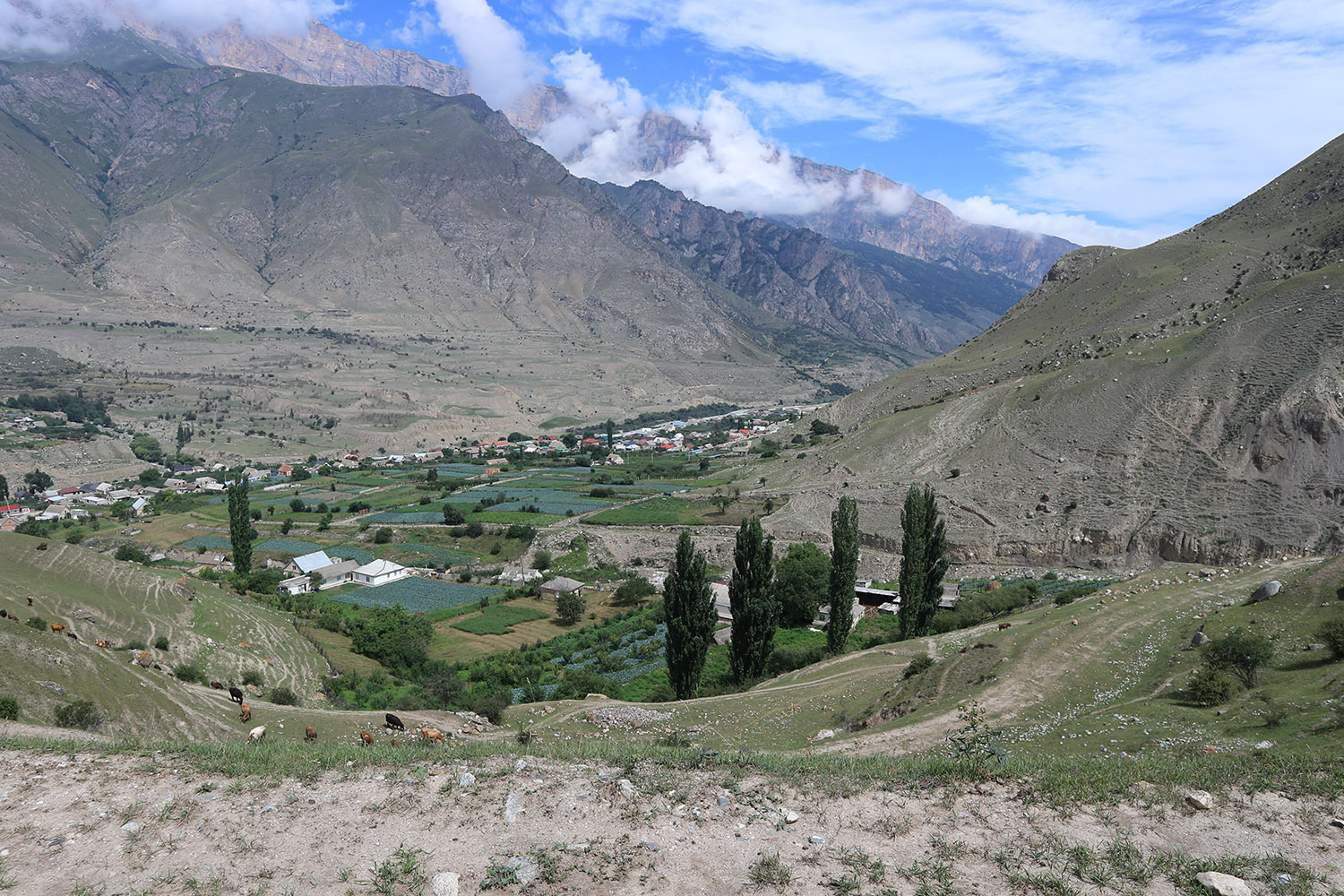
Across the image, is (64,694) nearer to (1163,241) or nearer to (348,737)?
(348,737)

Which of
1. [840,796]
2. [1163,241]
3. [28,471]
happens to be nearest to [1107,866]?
[840,796]

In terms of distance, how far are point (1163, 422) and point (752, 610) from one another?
41101 mm

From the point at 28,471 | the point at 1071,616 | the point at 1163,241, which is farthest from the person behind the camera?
the point at 28,471

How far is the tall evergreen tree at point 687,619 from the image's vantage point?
31.1 metres

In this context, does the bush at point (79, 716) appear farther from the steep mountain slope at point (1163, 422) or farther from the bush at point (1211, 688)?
the steep mountain slope at point (1163, 422)

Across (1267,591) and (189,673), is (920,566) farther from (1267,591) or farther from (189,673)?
(189,673)

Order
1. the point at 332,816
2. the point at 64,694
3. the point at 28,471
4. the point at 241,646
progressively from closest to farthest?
the point at 332,816, the point at 64,694, the point at 241,646, the point at 28,471

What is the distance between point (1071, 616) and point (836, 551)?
1426 centimetres

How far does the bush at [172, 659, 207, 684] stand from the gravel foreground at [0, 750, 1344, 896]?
65.3ft

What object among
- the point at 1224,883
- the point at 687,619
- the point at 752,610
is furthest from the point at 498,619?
the point at 1224,883

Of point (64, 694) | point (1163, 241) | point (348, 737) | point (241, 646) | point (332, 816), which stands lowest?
point (241, 646)

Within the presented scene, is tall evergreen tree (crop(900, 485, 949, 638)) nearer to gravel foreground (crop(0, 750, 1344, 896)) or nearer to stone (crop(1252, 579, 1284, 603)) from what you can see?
stone (crop(1252, 579, 1284, 603))

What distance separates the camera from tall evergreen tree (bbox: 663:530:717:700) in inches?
1223

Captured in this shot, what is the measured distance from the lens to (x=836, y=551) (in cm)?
3969
